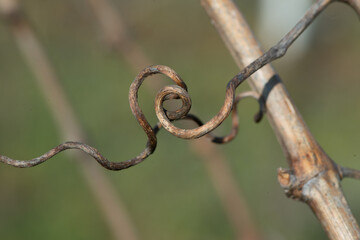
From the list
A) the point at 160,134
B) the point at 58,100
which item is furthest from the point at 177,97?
the point at 160,134

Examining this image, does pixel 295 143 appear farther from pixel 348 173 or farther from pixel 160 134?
pixel 160 134

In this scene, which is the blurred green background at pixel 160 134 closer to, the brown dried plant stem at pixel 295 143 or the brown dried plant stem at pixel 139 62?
the brown dried plant stem at pixel 139 62

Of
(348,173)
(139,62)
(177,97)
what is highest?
(139,62)

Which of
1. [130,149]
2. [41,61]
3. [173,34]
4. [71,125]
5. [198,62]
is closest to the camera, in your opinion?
[41,61]

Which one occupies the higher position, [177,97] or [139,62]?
[139,62]

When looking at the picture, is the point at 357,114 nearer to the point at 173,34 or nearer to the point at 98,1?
the point at 173,34

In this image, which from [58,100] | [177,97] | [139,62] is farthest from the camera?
[139,62]

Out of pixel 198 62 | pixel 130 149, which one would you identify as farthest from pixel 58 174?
pixel 198 62
